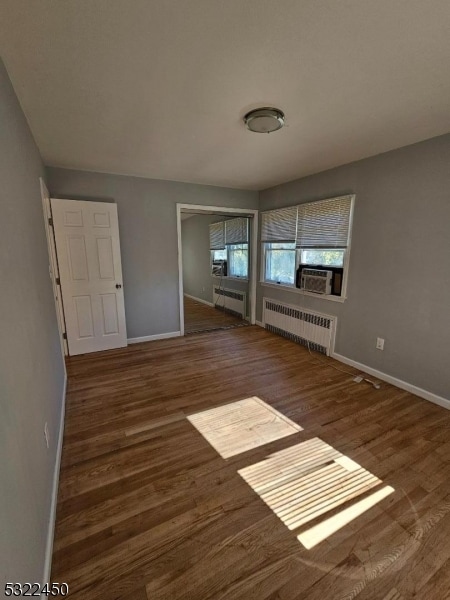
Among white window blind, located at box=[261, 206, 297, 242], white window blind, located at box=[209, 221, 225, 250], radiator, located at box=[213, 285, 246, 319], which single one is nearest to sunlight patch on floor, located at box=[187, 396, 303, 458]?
white window blind, located at box=[261, 206, 297, 242]

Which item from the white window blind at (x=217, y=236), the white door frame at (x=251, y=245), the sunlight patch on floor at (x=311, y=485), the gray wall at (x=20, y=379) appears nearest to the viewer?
the gray wall at (x=20, y=379)

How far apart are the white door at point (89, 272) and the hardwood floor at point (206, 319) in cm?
141

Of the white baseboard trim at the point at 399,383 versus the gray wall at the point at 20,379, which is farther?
the white baseboard trim at the point at 399,383

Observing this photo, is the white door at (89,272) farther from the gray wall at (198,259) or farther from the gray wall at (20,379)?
the gray wall at (198,259)

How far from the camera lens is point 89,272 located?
11.7 ft

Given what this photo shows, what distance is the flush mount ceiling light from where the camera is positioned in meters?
1.95

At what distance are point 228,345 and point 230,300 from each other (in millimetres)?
1904

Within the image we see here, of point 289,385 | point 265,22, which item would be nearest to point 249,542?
point 289,385

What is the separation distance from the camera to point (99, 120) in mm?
2100

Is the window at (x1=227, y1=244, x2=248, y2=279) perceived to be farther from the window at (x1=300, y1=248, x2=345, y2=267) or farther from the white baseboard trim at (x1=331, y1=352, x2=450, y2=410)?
the white baseboard trim at (x1=331, y1=352, x2=450, y2=410)

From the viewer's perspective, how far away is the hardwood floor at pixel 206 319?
195 inches

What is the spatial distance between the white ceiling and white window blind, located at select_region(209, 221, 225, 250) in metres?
3.25

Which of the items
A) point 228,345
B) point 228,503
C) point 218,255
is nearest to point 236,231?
point 218,255

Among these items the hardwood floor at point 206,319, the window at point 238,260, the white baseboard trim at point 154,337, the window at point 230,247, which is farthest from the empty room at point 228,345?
the window at point 238,260
